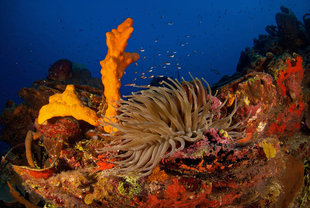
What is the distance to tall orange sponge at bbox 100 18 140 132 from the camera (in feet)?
10.3

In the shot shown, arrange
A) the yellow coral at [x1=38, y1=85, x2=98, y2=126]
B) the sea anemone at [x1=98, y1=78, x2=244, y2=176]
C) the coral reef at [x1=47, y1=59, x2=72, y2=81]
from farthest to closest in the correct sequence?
the coral reef at [x1=47, y1=59, x2=72, y2=81]
the yellow coral at [x1=38, y1=85, x2=98, y2=126]
the sea anemone at [x1=98, y1=78, x2=244, y2=176]

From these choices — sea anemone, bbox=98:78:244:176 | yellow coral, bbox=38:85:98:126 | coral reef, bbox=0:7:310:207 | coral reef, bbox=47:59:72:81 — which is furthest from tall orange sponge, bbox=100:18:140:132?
coral reef, bbox=47:59:72:81

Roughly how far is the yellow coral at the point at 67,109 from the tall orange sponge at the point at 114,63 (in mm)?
350

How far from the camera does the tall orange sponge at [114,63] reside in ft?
10.3

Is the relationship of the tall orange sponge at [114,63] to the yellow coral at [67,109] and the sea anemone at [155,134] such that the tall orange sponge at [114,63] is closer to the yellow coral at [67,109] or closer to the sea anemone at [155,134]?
the yellow coral at [67,109]

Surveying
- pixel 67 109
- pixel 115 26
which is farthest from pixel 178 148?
pixel 115 26

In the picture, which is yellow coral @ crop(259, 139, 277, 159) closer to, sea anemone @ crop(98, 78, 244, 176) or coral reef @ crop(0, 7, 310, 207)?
coral reef @ crop(0, 7, 310, 207)

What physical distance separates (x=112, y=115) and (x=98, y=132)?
39 centimetres

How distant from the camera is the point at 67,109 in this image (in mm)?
3137

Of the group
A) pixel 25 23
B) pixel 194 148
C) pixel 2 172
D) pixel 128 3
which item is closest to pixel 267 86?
pixel 194 148

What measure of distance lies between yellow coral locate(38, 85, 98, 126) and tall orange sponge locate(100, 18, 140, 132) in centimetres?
35

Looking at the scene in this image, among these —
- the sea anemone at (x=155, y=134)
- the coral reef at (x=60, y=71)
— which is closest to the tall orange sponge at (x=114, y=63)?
the sea anemone at (x=155, y=134)

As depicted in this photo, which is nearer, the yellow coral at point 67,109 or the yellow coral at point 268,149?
the yellow coral at point 268,149

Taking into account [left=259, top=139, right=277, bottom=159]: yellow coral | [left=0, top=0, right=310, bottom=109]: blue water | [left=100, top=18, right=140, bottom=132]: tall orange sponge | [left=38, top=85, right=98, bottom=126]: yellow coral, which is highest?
[left=0, top=0, right=310, bottom=109]: blue water
